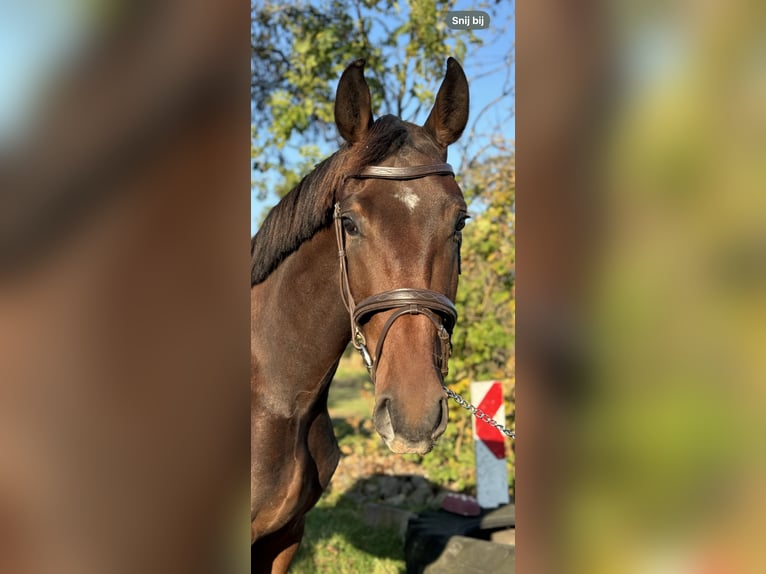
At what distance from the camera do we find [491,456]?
4449 millimetres

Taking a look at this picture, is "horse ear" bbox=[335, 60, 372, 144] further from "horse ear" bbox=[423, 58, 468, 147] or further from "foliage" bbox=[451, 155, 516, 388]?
"foliage" bbox=[451, 155, 516, 388]

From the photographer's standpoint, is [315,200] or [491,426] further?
[491,426]

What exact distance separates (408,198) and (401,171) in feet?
0.33

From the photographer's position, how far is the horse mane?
1.91 meters

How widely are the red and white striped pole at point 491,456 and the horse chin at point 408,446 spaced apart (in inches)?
111

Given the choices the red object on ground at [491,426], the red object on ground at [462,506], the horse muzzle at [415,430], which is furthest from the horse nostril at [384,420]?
the red object on ground at [462,506]

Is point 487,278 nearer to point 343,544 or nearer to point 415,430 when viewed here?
point 343,544

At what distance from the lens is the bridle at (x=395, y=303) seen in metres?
1.67

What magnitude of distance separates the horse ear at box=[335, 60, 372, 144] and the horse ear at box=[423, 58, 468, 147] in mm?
241

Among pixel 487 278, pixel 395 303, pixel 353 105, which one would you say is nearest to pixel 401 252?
pixel 395 303

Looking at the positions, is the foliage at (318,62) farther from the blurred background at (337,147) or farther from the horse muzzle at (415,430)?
the horse muzzle at (415,430)
